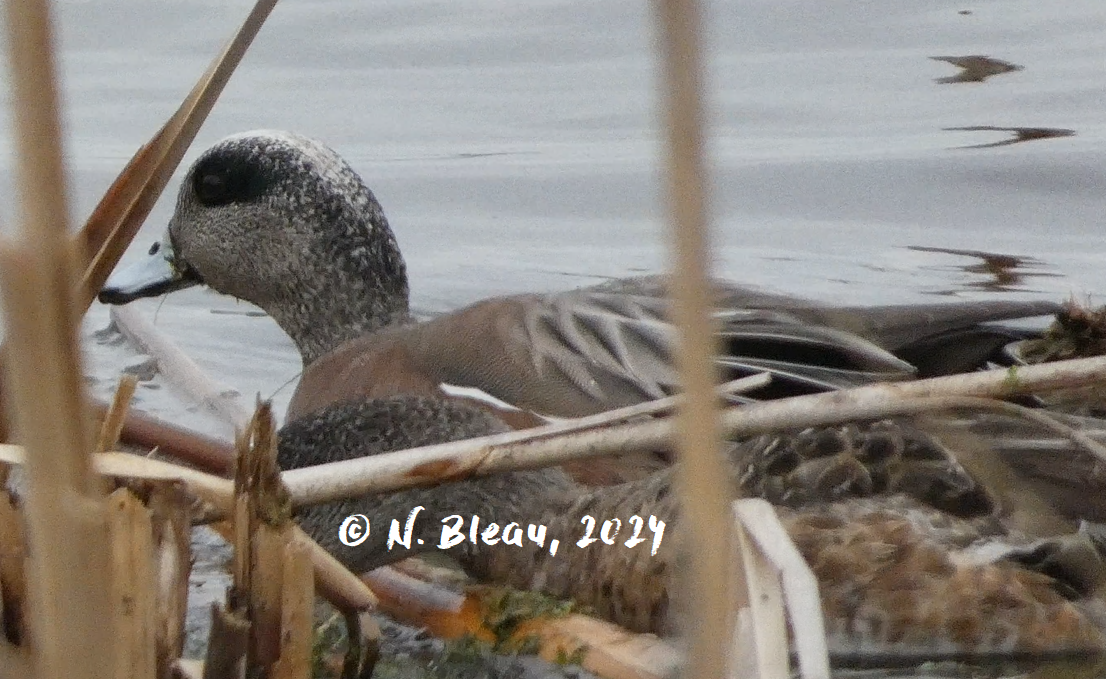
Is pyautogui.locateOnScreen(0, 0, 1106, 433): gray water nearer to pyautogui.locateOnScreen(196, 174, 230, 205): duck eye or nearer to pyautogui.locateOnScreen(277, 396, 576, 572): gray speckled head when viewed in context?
pyautogui.locateOnScreen(196, 174, 230, 205): duck eye

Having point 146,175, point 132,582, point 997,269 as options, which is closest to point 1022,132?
point 997,269

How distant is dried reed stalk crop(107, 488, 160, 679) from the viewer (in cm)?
196

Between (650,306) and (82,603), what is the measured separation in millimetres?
2699

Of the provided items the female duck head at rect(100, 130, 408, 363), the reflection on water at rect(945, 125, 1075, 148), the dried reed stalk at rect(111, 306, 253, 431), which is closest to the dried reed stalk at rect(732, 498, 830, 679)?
the dried reed stalk at rect(111, 306, 253, 431)

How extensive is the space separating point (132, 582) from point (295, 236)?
110 inches

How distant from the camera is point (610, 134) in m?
6.45

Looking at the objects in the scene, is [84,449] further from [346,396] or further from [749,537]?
[346,396]

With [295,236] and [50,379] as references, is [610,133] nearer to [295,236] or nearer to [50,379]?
[295,236]

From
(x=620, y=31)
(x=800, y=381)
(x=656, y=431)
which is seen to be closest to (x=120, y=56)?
(x=620, y=31)

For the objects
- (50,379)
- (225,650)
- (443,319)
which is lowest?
(443,319)

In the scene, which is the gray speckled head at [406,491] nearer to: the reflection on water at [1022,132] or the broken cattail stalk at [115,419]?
the broken cattail stalk at [115,419]

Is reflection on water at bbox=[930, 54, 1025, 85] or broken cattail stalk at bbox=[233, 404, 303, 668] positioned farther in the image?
reflection on water at bbox=[930, 54, 1025, 85]

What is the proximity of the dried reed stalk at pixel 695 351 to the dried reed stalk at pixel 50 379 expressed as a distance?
333 mm

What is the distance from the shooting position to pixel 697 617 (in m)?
1.14
